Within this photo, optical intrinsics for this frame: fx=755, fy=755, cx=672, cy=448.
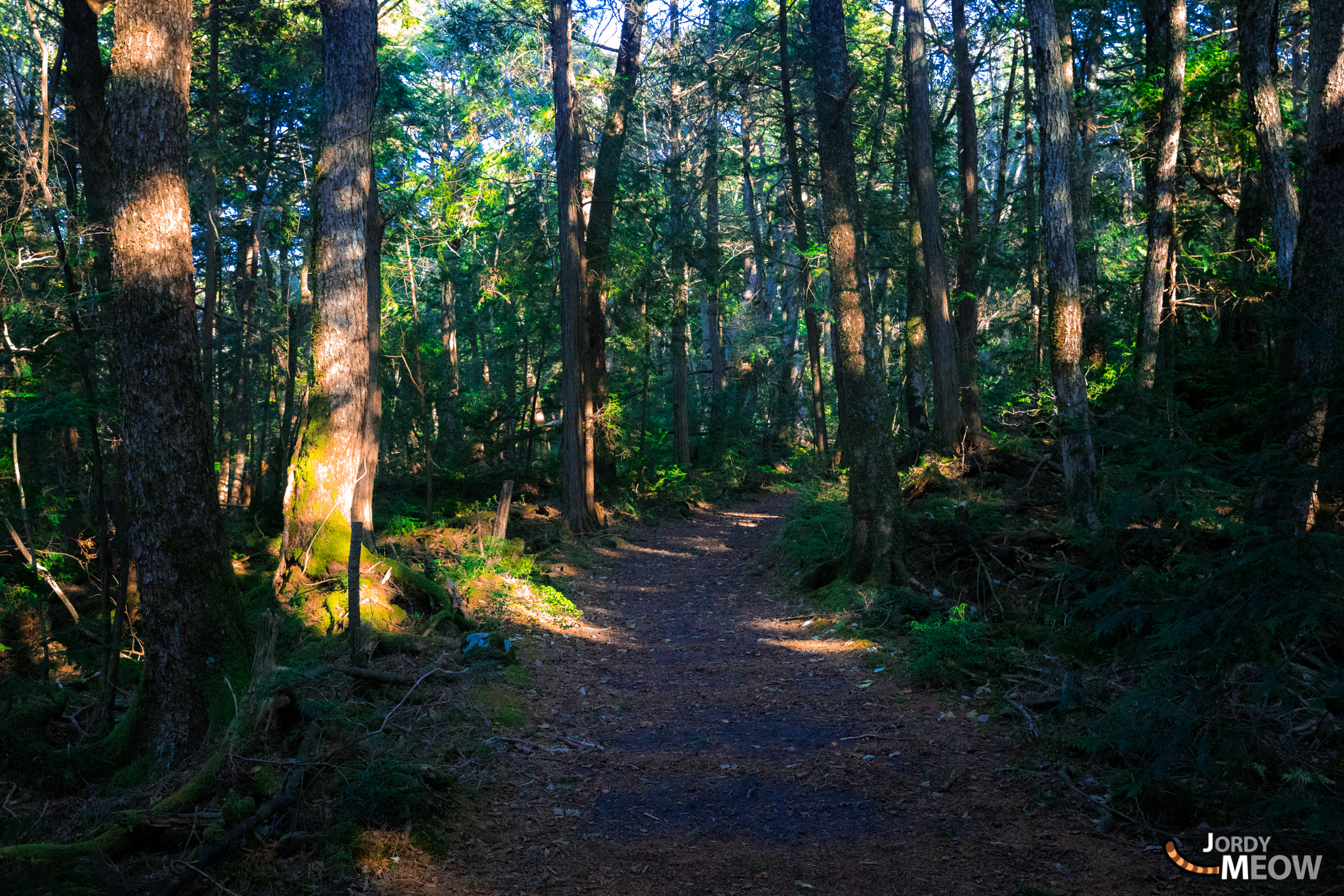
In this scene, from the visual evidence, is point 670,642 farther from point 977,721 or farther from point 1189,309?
point 1189,309

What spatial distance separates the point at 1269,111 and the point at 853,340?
5.35 metres

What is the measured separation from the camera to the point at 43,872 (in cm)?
340

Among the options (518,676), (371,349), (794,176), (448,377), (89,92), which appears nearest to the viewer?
(518,676)

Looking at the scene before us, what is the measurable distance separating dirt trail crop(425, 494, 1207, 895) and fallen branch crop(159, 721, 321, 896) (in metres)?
0.98

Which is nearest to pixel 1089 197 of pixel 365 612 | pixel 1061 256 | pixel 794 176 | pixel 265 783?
pixel 1061 256

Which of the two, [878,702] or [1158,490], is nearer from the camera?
[1158,490]

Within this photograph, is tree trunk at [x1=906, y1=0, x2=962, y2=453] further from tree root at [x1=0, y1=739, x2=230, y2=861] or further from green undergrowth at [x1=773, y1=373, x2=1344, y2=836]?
tree root at [x1=0, y1=739, x2=230, y2=861]

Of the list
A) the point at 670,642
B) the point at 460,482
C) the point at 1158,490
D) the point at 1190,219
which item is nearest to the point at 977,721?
the point at 1158,490

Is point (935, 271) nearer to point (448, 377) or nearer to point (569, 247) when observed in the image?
point (569, 247)

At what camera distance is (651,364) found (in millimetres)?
20812

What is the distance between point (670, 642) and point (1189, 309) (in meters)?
11.8

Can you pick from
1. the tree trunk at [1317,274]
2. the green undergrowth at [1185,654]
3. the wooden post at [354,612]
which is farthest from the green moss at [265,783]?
the tree trunk at [1317,274]

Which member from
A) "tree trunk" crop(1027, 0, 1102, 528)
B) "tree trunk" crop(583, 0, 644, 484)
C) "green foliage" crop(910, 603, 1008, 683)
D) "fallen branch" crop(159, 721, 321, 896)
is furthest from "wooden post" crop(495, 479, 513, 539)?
"tree trunk" crop(1027, 0, 1102, 528)

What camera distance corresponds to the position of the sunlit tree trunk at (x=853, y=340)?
30.9 feet
